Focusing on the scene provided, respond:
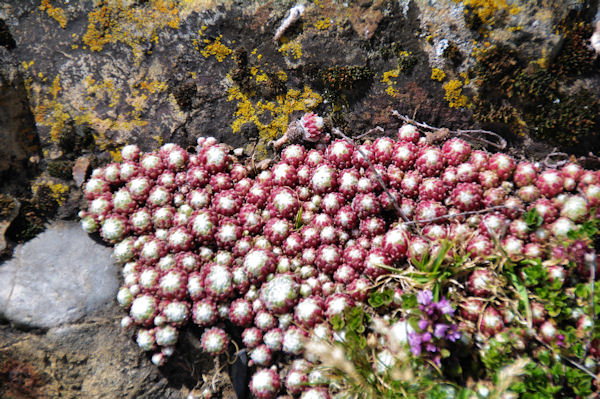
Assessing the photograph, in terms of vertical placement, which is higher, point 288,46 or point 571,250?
point 288,46

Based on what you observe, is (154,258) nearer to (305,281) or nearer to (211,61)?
(305,281)

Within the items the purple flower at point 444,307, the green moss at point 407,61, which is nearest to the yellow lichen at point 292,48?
the green moss at point 407,61

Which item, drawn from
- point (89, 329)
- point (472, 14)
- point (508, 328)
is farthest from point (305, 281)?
point (472, 14)

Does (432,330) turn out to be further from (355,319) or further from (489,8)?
(489,8)

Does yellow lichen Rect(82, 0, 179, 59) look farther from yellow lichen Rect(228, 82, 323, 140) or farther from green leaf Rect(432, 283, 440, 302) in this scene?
green leaf Rect(432, 283, 440, 302)

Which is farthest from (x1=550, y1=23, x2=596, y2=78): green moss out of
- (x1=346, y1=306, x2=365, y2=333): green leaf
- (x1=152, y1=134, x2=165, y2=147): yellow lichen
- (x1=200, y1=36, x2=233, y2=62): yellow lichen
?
(x1=152, y1=134, x2=165, y2=147): yellow lichen

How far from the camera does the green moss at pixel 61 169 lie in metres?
3.95

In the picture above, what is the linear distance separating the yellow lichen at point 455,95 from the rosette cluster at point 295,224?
1.44 ft

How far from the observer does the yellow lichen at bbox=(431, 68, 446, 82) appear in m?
3.63

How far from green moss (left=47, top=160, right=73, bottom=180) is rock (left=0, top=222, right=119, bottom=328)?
57 cm

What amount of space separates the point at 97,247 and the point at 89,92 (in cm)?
171

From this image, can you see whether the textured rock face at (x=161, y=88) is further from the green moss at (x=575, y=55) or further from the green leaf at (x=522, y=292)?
the green leaf at (x=522, y=292)

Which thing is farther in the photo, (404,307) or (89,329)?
(89,329)

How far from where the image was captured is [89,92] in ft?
13.1
